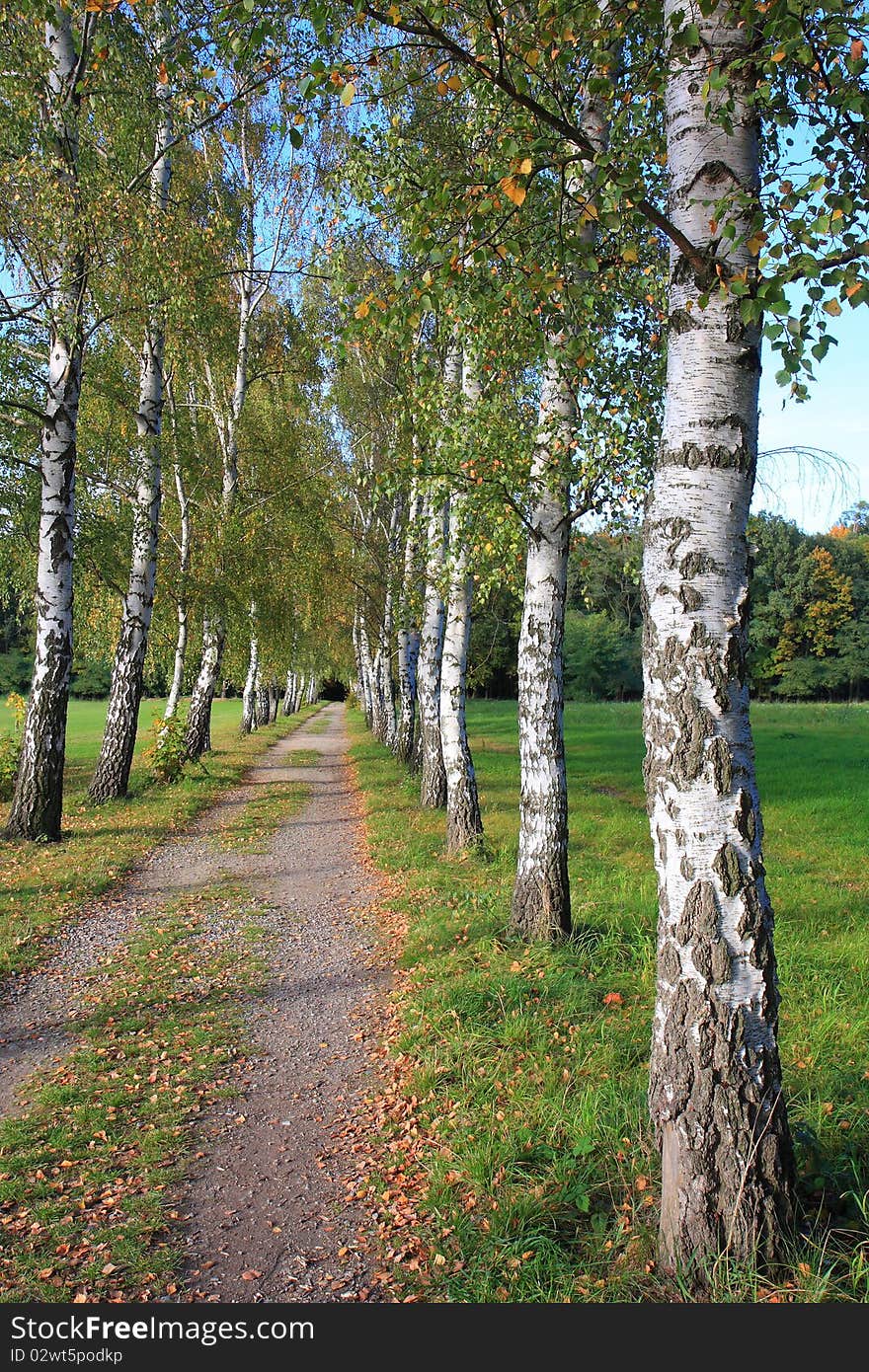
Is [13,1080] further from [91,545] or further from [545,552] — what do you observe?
[91,545]

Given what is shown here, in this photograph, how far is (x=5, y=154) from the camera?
9.53 metres

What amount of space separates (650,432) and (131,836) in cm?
900

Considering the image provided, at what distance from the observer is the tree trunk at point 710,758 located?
10.7ft

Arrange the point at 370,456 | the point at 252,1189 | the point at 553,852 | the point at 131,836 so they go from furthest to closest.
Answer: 1. the point at 370,456
2. the point at 131,836
3. the point at 553,852
4. the point at 252,1189

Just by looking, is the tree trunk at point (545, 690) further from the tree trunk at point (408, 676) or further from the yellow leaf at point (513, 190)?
the tree trunk at point (408, 676)

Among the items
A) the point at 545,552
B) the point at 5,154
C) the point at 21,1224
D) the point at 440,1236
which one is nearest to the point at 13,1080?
the point at 21,1224

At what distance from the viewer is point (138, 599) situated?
14.9 m

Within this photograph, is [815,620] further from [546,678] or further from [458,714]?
[546,678]

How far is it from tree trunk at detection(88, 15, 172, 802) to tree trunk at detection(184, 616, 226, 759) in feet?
20.3

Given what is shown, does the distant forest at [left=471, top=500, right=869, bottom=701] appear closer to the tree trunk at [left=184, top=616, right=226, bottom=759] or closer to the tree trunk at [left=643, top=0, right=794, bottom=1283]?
the tree trunk at [left=184, top=616, right=226, bottom=759]

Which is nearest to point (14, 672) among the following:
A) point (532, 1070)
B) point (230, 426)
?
point (230, 426)

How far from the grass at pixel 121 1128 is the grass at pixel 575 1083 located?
118cm

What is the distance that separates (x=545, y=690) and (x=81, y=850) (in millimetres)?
6873

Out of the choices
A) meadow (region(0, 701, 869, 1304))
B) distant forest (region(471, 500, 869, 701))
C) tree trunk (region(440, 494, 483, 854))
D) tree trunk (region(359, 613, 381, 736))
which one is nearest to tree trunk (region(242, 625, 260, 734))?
tree trunk (region(359, 613, 381, 736))
